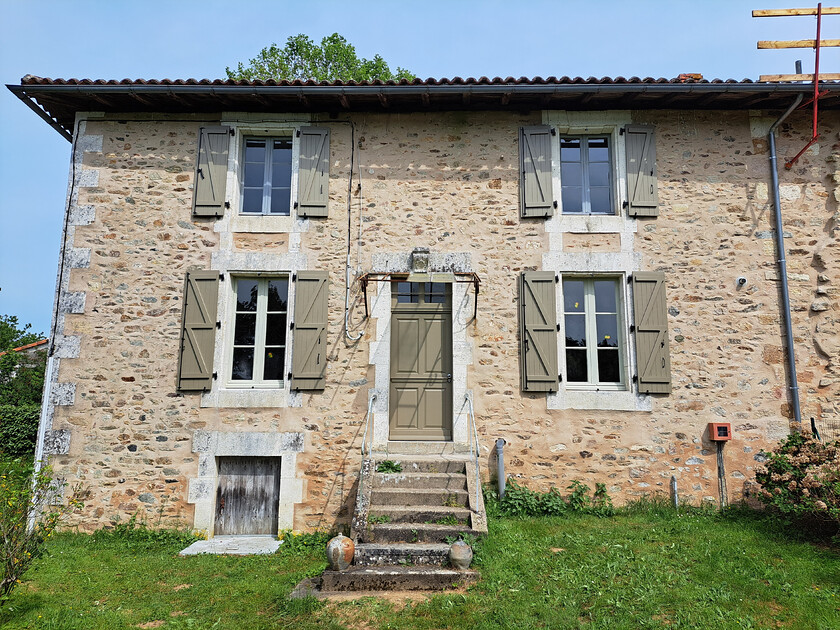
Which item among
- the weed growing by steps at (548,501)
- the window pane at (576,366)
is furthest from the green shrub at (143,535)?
the window pane at (576,366)

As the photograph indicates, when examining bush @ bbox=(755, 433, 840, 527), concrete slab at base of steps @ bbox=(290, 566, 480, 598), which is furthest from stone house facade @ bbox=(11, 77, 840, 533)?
concrete slab at base of steps @ bbox=(290, 566, 480, 598)

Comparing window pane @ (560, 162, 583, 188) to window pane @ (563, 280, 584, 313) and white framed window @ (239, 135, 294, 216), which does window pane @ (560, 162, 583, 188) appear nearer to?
window pane @ (563, 280, 584, 313)

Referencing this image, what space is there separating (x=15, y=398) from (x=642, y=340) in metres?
11.4

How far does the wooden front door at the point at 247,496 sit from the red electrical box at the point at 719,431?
5214 mm

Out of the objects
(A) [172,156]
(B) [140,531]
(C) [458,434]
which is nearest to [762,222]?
(C) [458,434]

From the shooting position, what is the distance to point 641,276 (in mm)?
6535

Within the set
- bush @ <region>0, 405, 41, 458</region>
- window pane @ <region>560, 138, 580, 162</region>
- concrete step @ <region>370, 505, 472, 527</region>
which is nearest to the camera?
concrete step @ <region>370, 505, 472, 527</region>

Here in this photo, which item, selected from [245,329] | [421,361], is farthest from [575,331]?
[245,329]

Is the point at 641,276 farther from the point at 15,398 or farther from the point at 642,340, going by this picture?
the point at 15,398

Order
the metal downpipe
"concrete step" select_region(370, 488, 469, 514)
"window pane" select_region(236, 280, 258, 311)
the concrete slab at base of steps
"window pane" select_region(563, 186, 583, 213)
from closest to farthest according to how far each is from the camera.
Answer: the concrete slab at base of steps
"concrete step" select_region(370, 488, 469, 514)
the metal downpipe
"window pane" select_region(236, 280, 258, 311)
"window pane" select_region(563, 186, 583, 213)

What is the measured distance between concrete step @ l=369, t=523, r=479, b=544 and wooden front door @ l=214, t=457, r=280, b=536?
1.90 m

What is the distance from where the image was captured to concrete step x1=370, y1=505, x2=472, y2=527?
5.12 meters

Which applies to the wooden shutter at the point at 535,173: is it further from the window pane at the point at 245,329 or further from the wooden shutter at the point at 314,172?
the window pane at the point at 245,329

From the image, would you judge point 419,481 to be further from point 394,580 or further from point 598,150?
point 598,150
